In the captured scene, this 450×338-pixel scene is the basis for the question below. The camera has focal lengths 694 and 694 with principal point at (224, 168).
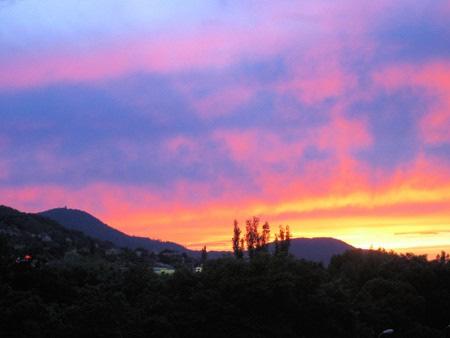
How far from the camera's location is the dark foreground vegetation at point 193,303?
35125 mm

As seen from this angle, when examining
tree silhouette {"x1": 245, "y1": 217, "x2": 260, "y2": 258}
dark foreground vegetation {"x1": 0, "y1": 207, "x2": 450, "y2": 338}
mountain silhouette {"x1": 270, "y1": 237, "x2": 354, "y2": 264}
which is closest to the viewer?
dark foreground vegetation {"x1": 0, "y1": 207, "x2": 450, "y2": 338}

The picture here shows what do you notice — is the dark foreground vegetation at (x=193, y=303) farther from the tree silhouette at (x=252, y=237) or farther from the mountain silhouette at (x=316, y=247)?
the mountain silhouette at (x=316, y=247)

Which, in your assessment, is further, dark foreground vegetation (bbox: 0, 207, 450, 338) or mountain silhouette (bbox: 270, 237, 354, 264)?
mountain silhouette (bbox: 270, 237, 354, 264)

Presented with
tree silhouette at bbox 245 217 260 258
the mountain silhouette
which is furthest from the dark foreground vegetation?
the mountain silhouette

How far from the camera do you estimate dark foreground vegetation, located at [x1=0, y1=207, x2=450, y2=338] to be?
115ft

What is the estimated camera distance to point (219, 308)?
4438 cm

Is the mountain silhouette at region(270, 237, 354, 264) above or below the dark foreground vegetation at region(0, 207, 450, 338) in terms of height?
above

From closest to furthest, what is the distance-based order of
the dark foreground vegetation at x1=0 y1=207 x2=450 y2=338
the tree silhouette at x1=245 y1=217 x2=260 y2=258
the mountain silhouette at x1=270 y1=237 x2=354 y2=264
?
1. the dark foreground vegetation at x1=0 y1=207 x2=450 y2=338
2. the tree silhouette at x1=245 y1=217 x2=260 y2=258
3. the mountain silhouette at x1=270 y1=237 x2=354 y2=264

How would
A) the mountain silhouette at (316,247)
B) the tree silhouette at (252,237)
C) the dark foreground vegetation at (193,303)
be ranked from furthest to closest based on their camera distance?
the mountain silhouette at (316,247) < the tree silhouette at (252,237) < the dark foreground vegetation at (193,303)

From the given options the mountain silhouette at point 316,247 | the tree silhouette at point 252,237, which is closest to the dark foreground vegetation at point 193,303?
the tree silhouette at point 252,237

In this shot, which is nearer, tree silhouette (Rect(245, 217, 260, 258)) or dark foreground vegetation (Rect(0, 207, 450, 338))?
dark foreground vegetation (Rect(0, 207, 450, 338))

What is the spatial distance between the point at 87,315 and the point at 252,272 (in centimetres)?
1645

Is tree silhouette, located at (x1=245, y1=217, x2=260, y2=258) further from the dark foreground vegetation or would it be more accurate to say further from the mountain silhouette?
the mountain silhouette

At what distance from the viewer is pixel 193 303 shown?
44.5 m
